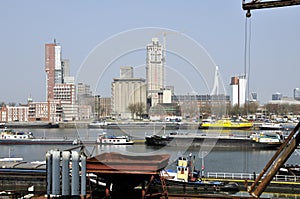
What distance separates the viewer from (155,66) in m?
6.62

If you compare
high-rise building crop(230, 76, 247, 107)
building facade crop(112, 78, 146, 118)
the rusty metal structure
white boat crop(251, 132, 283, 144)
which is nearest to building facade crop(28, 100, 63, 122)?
high-rise building crop(230, 76, 247, 107)

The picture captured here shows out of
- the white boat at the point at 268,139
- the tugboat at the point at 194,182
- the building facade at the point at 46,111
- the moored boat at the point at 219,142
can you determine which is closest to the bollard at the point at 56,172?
the tugboat at the point at 194,182

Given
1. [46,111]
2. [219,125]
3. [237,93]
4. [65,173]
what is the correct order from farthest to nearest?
[237,93] < [46,111] < [219,125] < [65,173]

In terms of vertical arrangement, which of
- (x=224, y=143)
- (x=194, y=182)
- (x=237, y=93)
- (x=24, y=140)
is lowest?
(x=24, y=140)

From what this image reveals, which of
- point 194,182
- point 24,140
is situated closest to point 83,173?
point 194,182

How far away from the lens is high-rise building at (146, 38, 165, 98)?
611cm

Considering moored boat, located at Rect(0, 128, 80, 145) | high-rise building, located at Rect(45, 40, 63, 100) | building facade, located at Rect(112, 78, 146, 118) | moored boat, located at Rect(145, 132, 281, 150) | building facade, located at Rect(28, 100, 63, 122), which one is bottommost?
moored boat, located at Rect(0, 128, 80, 145)

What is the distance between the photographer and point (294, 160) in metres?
16.6

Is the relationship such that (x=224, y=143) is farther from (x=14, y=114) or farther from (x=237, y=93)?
(x=14, y=114)

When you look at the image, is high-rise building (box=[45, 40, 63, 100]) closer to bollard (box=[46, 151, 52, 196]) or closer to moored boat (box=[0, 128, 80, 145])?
moored boat (box=[0, 128, 80, 145])

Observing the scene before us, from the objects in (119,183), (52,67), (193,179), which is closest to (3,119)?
(52,67)

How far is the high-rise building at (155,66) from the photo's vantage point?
611 cm

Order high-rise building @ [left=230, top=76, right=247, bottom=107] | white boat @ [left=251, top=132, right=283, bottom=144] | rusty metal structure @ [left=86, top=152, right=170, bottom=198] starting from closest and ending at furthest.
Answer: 1. rusty metal structure @ [left=86, top=152, right=170, bottom=198]
2. white boat @ [left=251, top=132, right=283, bottom=144]
3. high-rise building @ [left=230, top=76, right=247, bottom=107]

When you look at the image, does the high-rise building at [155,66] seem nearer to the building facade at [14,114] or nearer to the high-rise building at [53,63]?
the building facade at [14,114]
